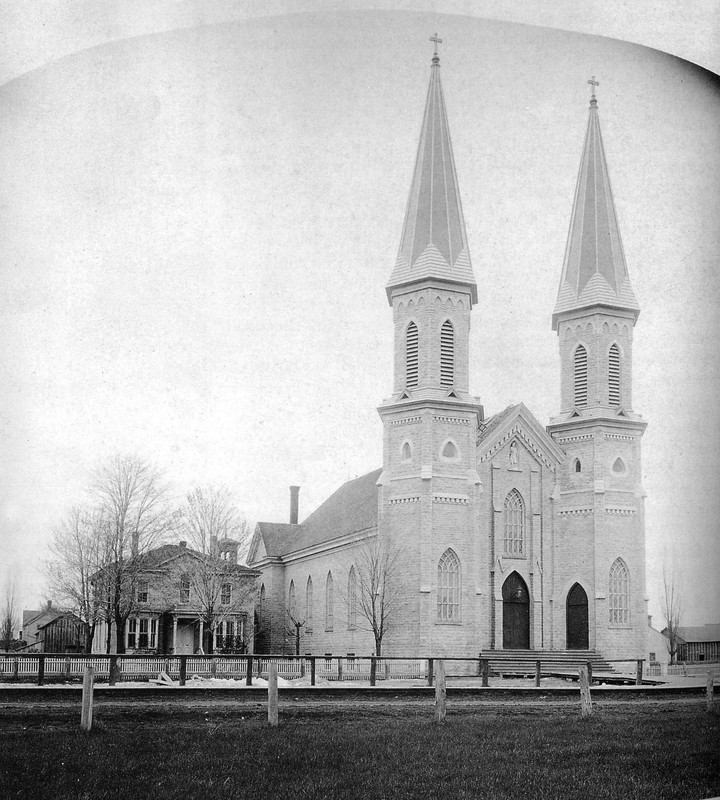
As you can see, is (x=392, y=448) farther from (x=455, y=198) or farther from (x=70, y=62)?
(x=70, y=62)

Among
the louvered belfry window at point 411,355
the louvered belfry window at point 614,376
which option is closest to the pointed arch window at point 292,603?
the louvered belfry window at point 411,355

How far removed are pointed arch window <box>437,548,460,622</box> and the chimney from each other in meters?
30.1

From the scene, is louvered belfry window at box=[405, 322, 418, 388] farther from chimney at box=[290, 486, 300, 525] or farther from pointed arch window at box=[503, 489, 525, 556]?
chimney at box=[290, 486, 300, 525]

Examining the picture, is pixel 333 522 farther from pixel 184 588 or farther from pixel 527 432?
pixel 527 432

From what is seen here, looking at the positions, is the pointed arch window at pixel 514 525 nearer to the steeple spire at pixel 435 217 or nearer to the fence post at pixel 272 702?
the steeple spire at pixel 435 217

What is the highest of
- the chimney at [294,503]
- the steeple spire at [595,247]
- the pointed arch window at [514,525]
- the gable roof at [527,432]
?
the steeple spire at [595,247]

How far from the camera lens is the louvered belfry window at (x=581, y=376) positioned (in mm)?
46562

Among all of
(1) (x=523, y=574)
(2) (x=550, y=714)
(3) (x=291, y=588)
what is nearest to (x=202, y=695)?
(2) (x=550, y=714)

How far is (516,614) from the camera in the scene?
44.9 metres

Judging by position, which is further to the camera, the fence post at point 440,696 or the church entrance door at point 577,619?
the church entrance door at point 577,619

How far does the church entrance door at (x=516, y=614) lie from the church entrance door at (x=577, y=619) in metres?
1.90

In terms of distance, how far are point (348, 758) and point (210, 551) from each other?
36691 millimetres

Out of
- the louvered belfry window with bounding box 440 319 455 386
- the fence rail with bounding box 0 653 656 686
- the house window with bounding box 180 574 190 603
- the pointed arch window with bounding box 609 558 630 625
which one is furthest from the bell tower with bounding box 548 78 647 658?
the house window with bounding box 180 574 190 603

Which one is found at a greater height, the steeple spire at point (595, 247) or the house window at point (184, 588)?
the steeple spire at point (595, 247)
